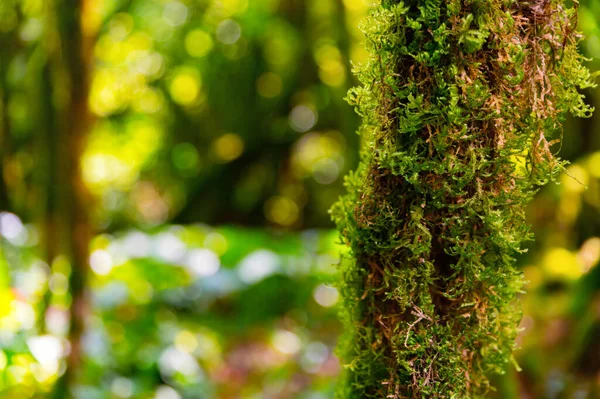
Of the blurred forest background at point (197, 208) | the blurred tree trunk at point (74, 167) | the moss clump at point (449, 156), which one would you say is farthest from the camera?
the blurred forest background at point (197, 208)

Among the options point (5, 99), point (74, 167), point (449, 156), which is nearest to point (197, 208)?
point (5, 99)

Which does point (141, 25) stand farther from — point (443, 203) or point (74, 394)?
point (443, 203)

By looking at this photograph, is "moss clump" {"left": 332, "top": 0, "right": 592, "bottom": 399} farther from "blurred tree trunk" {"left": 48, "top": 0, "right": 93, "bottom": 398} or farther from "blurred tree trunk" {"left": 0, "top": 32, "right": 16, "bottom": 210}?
"blurred tree trunk" {"left": 0, "top": 32, "right": 16, "bottom": 210}

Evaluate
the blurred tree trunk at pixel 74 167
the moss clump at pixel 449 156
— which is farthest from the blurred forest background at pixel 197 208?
the moss clump at pixel 449 156

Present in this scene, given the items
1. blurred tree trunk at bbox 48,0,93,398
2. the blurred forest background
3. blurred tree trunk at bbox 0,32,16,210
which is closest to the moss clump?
the blurred forest background

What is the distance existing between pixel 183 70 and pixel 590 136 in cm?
407

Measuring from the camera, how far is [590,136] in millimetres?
3953

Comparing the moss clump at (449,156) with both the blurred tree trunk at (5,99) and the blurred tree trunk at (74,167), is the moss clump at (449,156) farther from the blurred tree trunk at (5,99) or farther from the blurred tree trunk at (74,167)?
the blurred tree trunk at (5,99)

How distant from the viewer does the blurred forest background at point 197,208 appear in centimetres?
237

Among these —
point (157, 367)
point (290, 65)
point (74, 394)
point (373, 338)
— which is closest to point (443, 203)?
point (373, 338)

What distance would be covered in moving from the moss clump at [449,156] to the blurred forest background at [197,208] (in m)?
0.14

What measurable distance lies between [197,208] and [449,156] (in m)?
5.76

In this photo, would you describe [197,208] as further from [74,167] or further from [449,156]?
[449,156]

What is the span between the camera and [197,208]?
6496 mm
